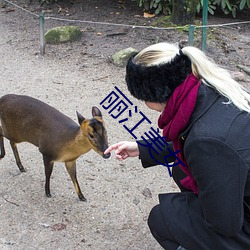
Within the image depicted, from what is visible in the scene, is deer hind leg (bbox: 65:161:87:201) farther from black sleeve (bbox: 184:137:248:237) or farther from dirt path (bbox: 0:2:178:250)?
black sleeve (bbox: 184:137:248:237)

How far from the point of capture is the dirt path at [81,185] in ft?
10.0

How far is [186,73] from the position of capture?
2.01m

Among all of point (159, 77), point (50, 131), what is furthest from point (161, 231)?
point (50, 131)

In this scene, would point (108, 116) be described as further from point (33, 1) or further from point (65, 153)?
point (33, 1)

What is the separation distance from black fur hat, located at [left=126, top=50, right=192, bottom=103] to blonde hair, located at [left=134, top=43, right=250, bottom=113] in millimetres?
23

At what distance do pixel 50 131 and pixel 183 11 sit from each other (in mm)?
3955

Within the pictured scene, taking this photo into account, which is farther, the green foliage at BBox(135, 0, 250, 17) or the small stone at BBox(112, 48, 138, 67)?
the green foliage at BBox(135, 0, 250, 17)

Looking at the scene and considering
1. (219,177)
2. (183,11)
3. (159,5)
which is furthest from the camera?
(159,5)

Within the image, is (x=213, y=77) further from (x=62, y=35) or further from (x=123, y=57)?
(x=62, y=35)

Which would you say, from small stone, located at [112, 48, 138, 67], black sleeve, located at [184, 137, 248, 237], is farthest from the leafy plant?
black sleeve, located at [184, 137, 248, 237]

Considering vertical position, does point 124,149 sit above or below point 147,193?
above

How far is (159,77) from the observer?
2.02 meters

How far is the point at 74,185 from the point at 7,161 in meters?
0.75

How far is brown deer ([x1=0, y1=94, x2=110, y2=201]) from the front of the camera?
2965 millimetres
